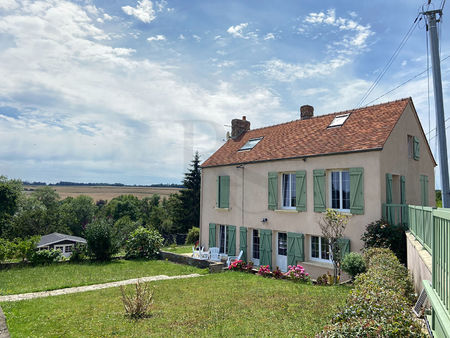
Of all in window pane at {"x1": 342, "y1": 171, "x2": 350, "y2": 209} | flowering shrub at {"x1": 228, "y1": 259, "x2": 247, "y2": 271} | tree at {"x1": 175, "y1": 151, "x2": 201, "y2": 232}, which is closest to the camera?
window pane at {"x1": 342, "y1": 171, "x2": 350, "y2": 209}

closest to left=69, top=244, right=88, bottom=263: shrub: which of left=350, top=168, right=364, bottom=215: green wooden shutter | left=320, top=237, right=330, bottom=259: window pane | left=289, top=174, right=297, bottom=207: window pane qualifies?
left=289, top=174, right=297, bottom=207: window pane

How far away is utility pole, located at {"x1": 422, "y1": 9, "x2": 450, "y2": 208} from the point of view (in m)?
8.57

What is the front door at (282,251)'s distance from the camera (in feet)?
46.0

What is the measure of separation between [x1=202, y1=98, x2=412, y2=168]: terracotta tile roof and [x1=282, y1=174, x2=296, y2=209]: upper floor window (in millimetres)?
1027

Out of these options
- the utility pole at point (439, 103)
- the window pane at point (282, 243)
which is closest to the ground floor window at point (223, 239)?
the window pane at point (282, 243)

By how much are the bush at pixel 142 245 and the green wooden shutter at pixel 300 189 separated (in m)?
8.86

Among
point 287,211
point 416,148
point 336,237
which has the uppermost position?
point 416,148

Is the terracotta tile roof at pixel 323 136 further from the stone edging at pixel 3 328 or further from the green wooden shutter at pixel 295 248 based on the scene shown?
the stone edging at pixel 3 328

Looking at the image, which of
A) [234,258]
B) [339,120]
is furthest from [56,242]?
[339,120]

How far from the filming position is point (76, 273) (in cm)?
1272

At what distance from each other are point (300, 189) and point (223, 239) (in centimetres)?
622

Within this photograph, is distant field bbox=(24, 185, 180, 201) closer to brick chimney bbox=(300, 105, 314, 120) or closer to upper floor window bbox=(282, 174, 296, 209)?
brick chimney bbox=(300, 105, 314, 120)

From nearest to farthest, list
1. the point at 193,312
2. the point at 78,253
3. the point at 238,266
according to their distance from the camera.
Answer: the point at 193,312, the point at 238,266, the point at 78,253

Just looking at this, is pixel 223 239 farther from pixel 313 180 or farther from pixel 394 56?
pixel 394 56
